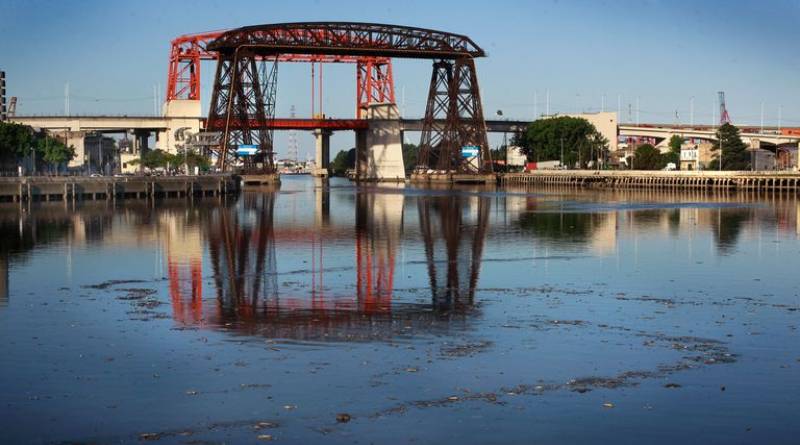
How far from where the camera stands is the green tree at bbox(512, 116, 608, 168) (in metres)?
163

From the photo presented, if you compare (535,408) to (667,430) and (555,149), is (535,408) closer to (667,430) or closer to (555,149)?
(667,430)

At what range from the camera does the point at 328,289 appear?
2598 cm

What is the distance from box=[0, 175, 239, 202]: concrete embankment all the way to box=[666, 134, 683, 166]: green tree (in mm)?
85149

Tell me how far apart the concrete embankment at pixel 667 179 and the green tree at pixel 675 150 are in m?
23.9

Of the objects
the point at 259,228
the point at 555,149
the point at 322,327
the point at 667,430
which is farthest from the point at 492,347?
the point at 555,149

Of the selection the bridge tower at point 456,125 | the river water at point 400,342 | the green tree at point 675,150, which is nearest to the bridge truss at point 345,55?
the bridge tower at point 456,125

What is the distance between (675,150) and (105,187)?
109999mm

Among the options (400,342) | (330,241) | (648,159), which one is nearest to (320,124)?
(648,159)

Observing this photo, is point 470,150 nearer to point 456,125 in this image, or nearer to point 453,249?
point 456,125

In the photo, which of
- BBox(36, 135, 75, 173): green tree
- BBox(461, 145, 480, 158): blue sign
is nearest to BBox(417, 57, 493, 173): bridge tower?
BBox(461, 145, 480, 158): blue sign

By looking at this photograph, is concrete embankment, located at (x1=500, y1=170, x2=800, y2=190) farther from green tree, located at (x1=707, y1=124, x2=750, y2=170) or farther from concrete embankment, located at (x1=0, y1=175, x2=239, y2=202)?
concrete embankment, located at (x1=0, y1=175, x2=239, y2=202)

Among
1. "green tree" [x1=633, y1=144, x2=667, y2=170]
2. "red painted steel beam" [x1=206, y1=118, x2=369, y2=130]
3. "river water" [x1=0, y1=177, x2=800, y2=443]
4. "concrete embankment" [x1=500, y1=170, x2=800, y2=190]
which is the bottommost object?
"river water" [x1=0, y1=177, x2=800, y2=443]

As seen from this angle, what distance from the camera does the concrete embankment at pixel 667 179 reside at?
10581 centimetres

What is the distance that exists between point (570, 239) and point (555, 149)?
124965mm
